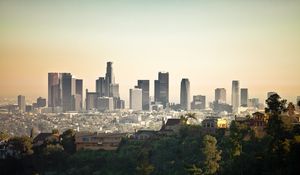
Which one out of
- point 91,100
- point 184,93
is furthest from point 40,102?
point 184,93

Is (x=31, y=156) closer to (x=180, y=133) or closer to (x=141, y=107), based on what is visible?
(x=180, y=133)

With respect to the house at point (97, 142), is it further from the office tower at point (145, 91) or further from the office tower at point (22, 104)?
the office tower at point (145, 91)

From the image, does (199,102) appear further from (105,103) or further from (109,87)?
(105,103)

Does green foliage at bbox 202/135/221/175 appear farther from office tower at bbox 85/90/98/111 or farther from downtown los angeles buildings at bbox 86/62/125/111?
office tower at bbox 85/90/98/111

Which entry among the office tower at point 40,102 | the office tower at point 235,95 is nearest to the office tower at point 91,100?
the office tower at point 40,102

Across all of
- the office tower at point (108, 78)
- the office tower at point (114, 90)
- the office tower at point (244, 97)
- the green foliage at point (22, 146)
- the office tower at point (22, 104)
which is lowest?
the green foliage at point (22, 146)

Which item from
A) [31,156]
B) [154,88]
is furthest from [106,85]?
[31,156]

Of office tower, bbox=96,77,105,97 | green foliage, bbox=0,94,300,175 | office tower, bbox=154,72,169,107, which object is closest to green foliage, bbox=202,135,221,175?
green foliage, bbox=0,94,300,175
